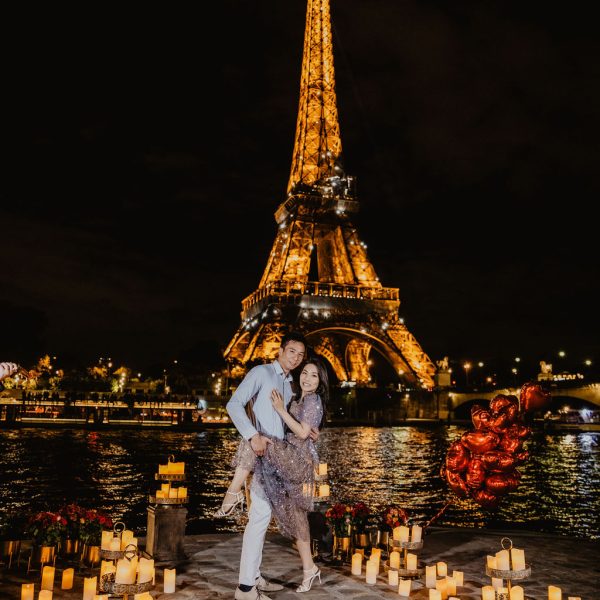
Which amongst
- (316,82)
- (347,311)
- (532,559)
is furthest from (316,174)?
(532,559)

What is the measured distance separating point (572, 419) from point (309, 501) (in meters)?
74.9

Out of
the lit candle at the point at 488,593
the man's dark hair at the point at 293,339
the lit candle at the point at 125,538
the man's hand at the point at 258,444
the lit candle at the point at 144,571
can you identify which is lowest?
the lit candle at the point at 488,593

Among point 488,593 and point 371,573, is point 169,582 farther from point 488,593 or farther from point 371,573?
point 488,593

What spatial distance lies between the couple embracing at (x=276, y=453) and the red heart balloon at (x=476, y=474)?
5.43 ft

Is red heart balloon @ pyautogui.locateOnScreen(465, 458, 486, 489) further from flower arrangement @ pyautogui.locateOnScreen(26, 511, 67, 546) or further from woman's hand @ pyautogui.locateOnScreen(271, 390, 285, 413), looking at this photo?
flower arrangement @ pyautogui.locateOnScreen(26, 511, 67, 546)

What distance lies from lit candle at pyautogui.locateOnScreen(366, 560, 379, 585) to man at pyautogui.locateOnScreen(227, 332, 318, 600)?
82cm

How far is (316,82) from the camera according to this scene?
57.2 m

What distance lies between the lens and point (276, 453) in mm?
5191

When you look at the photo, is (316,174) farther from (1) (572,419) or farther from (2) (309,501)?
(2) (309,501)

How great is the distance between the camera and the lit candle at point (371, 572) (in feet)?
18.8

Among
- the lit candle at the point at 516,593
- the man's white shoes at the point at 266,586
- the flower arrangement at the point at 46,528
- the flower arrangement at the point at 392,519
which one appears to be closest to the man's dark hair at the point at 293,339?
the man's white shoes at the point at 266,586

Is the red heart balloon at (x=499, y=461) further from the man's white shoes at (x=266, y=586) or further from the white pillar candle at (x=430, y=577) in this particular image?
the man's white shoes at (x=266, y=586)

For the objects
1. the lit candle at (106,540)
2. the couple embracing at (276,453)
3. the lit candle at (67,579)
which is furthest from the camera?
the lit candle at (106,540)

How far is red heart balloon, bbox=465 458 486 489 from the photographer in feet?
19.7
